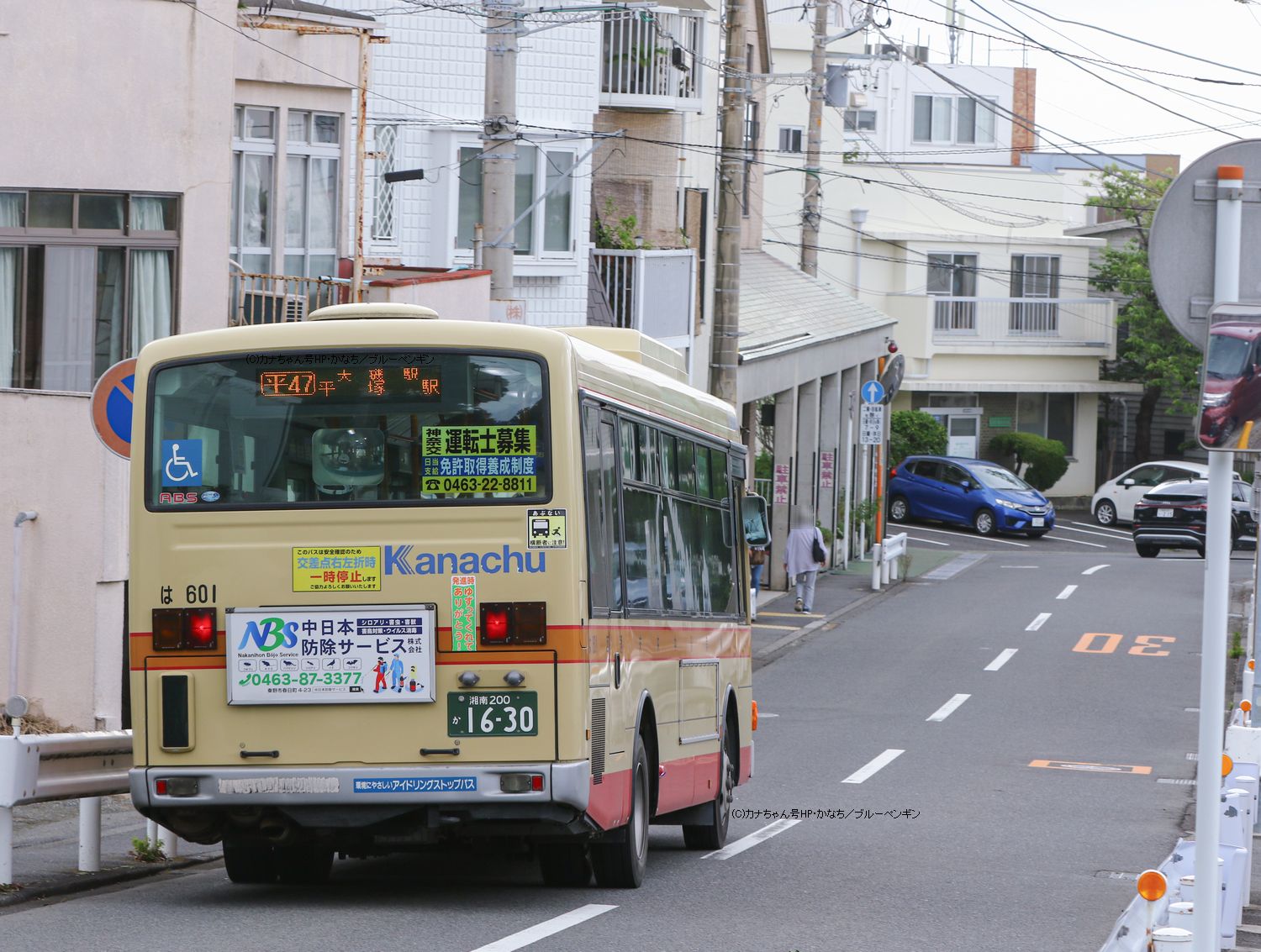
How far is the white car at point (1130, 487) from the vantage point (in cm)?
4834

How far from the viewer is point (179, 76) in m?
16.3

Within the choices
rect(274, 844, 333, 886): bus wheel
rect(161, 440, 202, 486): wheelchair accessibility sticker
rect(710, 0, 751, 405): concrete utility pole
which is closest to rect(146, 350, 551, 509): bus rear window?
rect(161, 440, 202, 486): wheelchair accessibility sticker

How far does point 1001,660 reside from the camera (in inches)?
1017

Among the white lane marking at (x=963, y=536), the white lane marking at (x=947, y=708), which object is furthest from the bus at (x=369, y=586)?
the white lane marking at (x=963, y=536)

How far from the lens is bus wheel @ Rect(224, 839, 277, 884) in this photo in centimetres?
1005

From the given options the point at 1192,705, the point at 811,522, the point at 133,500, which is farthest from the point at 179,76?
the point at 811,522

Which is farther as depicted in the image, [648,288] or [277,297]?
[648,288]

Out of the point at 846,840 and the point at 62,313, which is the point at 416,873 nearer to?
the point at 846,840

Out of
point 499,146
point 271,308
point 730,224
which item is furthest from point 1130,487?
point 271,308

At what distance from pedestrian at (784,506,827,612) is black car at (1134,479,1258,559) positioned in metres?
11.7

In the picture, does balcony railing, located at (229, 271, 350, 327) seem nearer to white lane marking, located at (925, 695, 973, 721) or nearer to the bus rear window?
white lane marking, located at (925, 695, 973, 721)

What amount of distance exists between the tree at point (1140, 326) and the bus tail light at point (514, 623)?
45.4m

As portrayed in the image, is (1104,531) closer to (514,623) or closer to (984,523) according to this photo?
(984,523)

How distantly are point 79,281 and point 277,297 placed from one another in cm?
343
